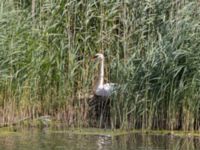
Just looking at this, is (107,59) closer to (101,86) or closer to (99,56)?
(99,56)

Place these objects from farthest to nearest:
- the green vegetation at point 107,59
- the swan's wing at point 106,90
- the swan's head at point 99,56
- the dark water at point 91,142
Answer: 1. the swan's head at point 99,56
2. the swan's wing at point 106,90
3. the green vegetation at point 107,59
4. the dark water at point 91,142

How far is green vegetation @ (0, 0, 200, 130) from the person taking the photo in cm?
948

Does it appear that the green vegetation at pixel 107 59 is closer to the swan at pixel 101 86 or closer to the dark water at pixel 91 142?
the swan at pixel 101 86

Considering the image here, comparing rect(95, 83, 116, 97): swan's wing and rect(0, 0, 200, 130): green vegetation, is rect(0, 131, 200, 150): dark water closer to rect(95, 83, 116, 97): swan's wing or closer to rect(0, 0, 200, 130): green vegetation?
rect(0, 0, 200, 130): green vegetation

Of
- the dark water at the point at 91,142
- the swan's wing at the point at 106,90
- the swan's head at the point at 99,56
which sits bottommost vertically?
the dark water at the point at 91,142

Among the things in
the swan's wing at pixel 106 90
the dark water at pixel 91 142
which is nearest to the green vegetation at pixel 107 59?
the swan's wing at pixel 106 90

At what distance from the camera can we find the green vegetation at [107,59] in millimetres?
9484

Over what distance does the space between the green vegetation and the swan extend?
157 millimetres

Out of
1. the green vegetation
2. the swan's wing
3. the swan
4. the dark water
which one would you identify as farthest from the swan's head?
the dark water

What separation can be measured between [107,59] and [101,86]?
1.90 ft

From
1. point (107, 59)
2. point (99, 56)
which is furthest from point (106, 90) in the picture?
point (107, 59)

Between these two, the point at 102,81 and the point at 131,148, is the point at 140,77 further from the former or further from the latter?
the point at 131,148

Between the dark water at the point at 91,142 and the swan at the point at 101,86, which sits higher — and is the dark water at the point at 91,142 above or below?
below

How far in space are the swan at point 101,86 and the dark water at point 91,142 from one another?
96 cm
